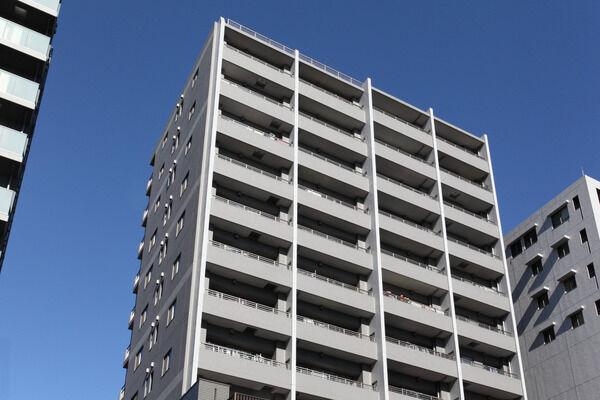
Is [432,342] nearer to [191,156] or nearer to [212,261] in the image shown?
[212,261]

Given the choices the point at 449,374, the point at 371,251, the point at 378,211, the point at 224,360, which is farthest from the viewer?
the point at 378,211

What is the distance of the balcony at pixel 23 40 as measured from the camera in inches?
1652

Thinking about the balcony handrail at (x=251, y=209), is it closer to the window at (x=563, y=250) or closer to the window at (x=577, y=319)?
the window at (x=577, y=319)

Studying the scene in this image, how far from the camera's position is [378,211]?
62625 millimetres

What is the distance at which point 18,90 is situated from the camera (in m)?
41.1

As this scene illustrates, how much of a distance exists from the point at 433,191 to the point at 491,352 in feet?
49.5

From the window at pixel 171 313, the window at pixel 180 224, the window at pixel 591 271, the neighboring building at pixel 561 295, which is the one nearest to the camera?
the window at pixel 171 313

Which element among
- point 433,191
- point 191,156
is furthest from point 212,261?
point 433,191

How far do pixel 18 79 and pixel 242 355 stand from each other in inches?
864

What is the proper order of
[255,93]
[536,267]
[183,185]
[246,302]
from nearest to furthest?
[246,302]
[183,185]
[255,93]
[536,267]

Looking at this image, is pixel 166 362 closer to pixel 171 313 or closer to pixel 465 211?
pixel 171 313

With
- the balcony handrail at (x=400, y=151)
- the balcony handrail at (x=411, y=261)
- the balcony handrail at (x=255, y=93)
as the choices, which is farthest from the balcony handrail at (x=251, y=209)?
the balcony handrail at (x=400, y=151)

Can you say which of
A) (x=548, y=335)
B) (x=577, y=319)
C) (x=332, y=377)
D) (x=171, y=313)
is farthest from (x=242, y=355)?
(x=548, y=335)

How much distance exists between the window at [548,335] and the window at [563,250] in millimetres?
6629
